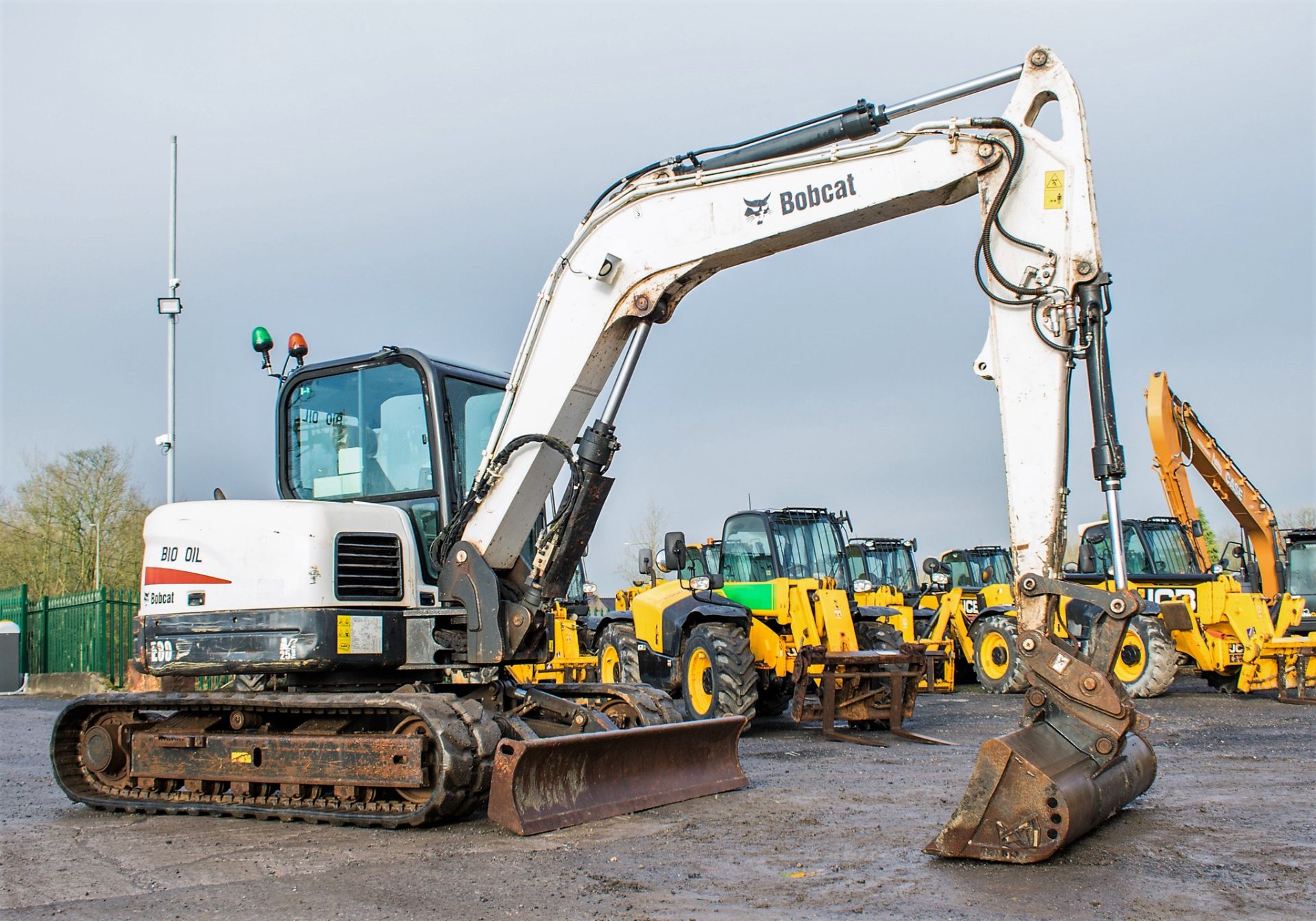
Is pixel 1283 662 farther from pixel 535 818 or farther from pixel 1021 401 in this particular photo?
pixel 535 818

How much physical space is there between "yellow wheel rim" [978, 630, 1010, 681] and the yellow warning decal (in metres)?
12.1

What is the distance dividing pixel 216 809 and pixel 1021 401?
529 centimetres

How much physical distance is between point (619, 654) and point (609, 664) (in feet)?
1.26

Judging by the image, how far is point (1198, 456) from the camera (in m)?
18.3

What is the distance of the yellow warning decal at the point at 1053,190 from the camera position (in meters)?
6.39

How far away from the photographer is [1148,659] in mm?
15766

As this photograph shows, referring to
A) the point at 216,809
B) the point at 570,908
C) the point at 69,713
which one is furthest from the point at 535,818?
the point at 69,713

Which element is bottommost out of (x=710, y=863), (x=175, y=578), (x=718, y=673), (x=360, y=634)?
(x=710, y=863)

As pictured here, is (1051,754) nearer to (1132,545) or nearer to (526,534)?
(526,534)

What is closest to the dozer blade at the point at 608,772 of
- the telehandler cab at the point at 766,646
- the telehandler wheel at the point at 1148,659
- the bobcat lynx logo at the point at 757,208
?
the telehandler cab at the point at 766,646

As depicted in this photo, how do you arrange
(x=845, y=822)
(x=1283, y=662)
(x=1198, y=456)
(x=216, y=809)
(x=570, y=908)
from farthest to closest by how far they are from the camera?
(x=1198, y=456)
(x=1283, y=662)
(x=216, y=809)
(x=845, y=822)
(x=570, y=908)

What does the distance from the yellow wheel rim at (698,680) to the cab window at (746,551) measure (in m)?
2.91

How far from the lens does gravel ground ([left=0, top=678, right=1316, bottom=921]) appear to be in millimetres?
4988

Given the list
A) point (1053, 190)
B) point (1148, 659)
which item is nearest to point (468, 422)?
point (1053, 190)
